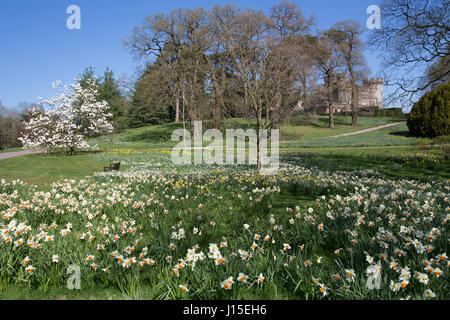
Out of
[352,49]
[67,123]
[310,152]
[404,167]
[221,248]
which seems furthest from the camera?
[352,49]

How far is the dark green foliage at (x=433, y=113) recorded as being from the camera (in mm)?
21406

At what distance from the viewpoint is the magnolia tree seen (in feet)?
68.0

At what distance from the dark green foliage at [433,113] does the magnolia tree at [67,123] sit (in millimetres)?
26506

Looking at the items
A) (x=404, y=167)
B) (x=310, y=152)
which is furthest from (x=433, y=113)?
(x=404, y=167)

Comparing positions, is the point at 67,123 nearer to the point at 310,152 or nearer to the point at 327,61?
the point at 310,152

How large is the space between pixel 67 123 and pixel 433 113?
2889cm

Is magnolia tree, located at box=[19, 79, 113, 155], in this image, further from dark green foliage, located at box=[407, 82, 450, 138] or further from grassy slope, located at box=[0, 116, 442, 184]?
dark green foliage, located at box=[407, 82, 450, 138]

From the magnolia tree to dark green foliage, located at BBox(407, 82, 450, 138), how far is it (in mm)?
26506

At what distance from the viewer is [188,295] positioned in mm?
2705

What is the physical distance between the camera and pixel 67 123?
2108 centimetres

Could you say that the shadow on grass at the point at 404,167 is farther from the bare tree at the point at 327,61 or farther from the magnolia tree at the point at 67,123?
the bare tree at the point at 327,61

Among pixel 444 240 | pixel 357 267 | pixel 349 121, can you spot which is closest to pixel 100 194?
pixel 357 267

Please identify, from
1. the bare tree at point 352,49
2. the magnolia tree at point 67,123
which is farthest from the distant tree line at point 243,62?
the magnolia tree at point 67,123

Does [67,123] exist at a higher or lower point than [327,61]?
lower
